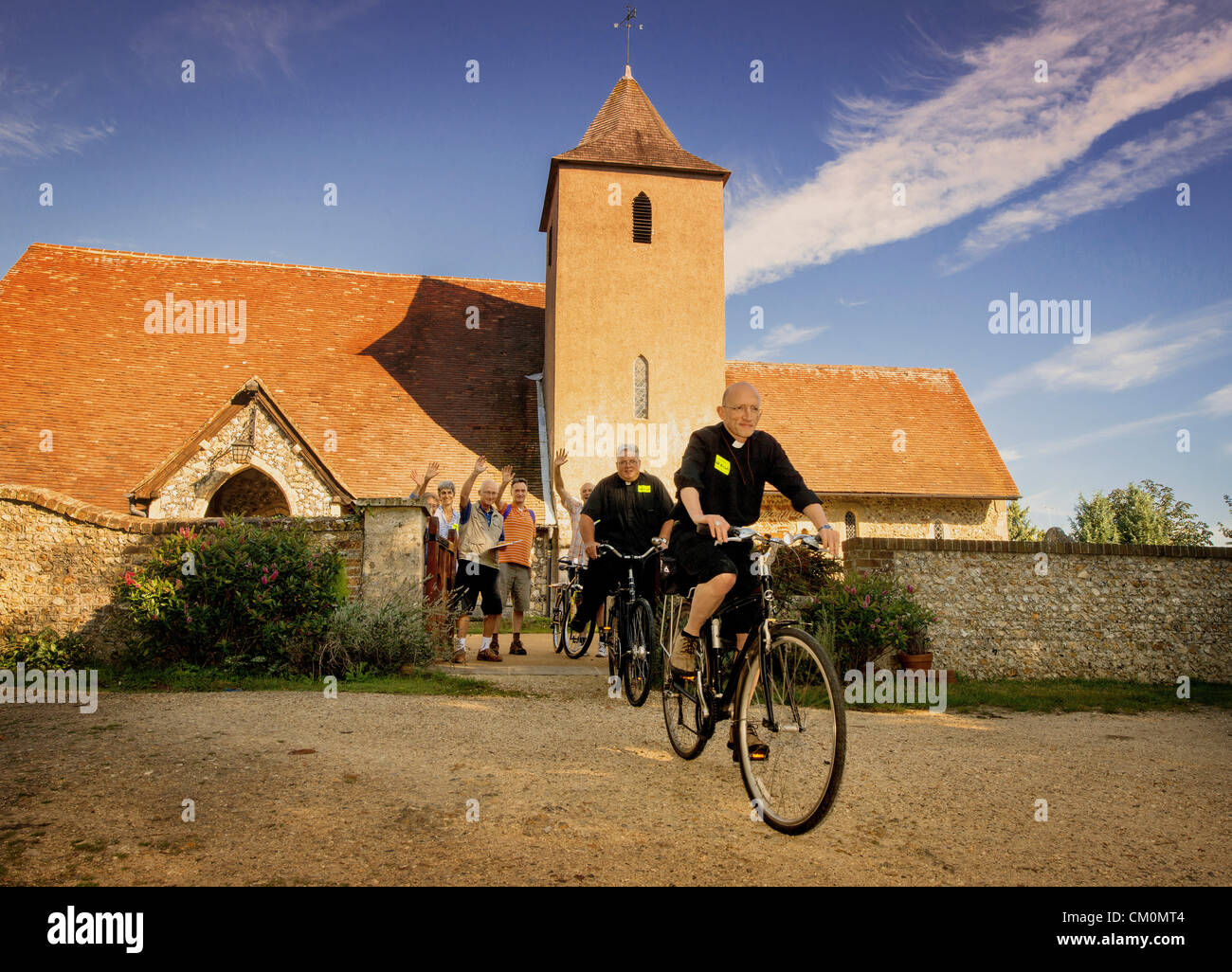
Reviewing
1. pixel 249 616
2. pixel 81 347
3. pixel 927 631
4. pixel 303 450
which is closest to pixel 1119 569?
pixel 927 631

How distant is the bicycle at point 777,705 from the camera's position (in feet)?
10.9

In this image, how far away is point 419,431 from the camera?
19969mm

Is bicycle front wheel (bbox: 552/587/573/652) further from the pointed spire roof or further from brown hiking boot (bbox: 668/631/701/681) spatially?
the pointed spire roof

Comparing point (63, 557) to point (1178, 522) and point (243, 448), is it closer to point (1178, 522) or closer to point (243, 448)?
point (243, 448)

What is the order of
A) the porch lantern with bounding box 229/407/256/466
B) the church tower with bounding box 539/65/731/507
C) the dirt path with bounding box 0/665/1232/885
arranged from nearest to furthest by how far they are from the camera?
the dirt path with bounding box 0/665/1232/885, the porch lantern with bounding box 229/407/256/466, the church tower with bounding box 539/65/731/507

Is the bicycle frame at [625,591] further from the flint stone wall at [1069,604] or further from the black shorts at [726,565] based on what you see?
the flint stone wall at [1069,604]

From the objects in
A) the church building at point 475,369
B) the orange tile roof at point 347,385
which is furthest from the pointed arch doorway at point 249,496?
the orange tile roof at point 347,385

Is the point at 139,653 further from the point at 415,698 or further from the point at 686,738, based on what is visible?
the point at 686,738

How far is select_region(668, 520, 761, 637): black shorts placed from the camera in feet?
13.7

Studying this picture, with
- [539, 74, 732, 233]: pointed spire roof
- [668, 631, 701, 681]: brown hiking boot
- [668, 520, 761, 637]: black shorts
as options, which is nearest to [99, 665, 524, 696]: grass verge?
[668, 631, 701, 681]: brown hiking boot

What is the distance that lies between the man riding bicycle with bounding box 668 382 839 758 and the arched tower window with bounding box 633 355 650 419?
16.0 m

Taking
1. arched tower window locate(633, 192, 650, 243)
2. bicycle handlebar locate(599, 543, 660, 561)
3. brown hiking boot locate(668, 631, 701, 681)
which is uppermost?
arched tower window locate(633, 192, 650, 243)

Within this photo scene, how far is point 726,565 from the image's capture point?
4.14 metres
